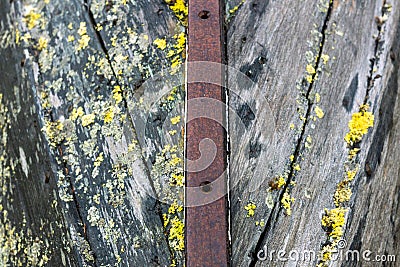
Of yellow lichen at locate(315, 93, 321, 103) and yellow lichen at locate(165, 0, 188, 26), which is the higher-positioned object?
yellow lichen at locate(165, 0, 188, 26)

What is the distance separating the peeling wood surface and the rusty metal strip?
0.28 feet

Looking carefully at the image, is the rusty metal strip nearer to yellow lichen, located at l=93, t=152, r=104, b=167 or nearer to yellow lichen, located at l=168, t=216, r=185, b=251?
yellow lichen, located at l=168, t=216, r=185, b=251

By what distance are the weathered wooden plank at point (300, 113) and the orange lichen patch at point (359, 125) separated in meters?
0.02

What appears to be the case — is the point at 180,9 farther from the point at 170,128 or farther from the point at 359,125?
the point at 359,125

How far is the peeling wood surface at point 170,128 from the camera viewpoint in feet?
5.31

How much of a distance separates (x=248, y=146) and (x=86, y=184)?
0.54 m

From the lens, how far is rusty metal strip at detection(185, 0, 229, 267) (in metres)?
1.45

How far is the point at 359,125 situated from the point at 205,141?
579mm

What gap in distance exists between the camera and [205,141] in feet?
5.12

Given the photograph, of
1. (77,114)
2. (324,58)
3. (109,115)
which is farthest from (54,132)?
(324,58)

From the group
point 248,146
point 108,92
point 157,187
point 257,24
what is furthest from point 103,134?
point 257,24

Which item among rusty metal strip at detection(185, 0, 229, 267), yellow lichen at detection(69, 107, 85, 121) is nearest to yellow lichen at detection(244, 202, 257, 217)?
rusty metal strip at detection(185, 0, 229, 267)

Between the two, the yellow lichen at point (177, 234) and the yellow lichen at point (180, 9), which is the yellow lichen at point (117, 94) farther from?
the yellow lichen at point (177, 234)

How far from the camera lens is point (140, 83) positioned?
1728 mm
